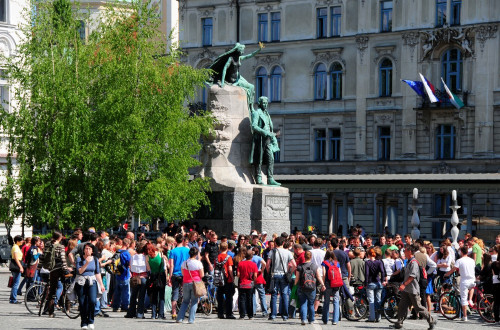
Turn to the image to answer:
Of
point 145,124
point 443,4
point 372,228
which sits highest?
point 443,4

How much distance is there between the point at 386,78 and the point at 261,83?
9.05 meters

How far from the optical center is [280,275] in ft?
80.8

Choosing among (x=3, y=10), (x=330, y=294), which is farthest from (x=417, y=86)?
(x=330, y=294)

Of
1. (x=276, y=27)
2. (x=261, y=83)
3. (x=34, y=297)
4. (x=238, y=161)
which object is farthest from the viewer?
(x=261, y=83)

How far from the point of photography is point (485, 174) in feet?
200

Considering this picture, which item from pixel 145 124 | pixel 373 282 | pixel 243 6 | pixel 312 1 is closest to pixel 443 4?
pixel 312 1

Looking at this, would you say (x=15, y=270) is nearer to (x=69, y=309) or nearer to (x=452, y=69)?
(x=69, y=309)

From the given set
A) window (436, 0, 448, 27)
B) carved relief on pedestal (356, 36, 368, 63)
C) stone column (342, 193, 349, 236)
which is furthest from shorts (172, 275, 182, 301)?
carved relief on pedestal (356, 36, 368, 63)

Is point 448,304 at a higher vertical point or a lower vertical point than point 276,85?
lower

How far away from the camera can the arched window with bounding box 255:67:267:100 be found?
73.9 metres

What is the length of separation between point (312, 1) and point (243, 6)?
195 inches

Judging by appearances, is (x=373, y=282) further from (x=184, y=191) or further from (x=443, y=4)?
(x=443, y=4)

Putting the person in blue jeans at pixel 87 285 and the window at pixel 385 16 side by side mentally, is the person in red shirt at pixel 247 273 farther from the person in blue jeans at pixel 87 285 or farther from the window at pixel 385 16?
the window at pixel 385 16

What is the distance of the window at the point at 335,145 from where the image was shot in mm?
71250
